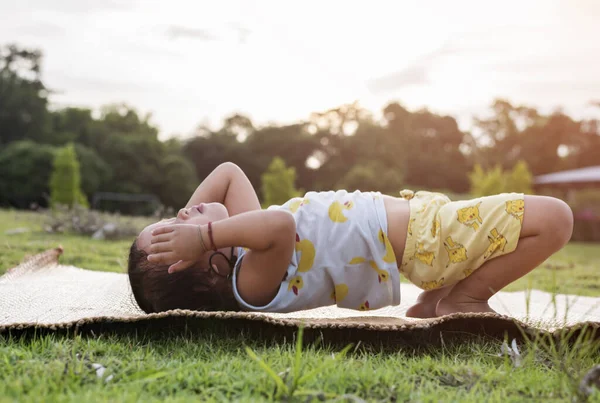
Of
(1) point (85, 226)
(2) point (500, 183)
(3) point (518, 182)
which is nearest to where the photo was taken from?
(1) point (85, 226)

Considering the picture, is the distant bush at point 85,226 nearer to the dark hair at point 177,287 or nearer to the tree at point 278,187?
the dark hair at point 177,287

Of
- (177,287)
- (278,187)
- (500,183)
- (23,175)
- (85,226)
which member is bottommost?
(85,226)

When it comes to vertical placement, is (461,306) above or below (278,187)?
below

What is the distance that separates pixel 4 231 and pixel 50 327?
4.72 m

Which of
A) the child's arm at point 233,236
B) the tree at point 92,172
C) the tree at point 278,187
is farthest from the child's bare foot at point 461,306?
the tree at point 92,172

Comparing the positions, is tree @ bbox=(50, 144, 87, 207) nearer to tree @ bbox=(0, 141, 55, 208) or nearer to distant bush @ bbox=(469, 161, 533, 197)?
tree @ bbox=(0, 141, 55, 208)

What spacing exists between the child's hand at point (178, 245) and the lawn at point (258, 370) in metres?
0.22

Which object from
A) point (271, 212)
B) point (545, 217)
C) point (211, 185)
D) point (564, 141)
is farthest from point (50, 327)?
point (564, 141)

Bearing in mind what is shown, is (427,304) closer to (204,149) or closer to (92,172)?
(92,172)

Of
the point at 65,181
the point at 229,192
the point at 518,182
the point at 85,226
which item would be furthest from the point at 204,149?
the point at 229,192

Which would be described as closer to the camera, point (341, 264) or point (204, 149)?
point (341, 264)

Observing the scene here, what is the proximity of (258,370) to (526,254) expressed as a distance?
1100mm

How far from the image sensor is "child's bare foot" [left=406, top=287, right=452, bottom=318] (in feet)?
7.23

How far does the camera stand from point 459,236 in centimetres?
207
